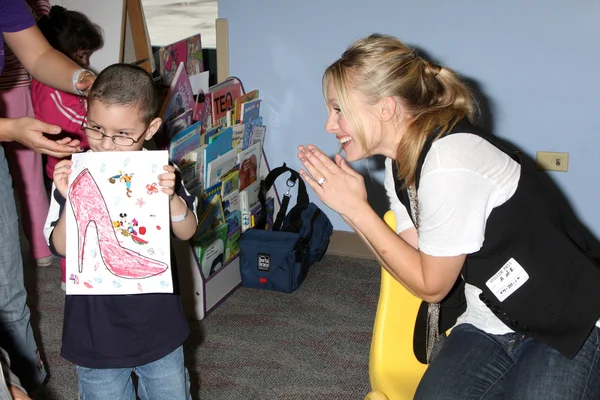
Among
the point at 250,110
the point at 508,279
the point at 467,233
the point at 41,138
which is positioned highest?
the point at 41,138

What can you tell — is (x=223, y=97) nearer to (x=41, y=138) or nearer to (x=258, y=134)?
(x=258, y=134)

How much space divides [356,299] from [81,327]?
60.7 inches

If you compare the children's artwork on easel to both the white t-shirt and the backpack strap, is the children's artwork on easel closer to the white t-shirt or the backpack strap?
the white t-shirt

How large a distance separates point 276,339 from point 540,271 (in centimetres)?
134

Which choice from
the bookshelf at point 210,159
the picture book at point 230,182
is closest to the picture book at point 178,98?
the bookshelf at point 210,159

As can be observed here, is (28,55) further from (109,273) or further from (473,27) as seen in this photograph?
(473,27)

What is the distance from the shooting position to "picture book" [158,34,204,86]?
9.20ft

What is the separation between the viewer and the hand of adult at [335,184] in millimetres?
1571

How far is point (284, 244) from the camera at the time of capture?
2.98 m

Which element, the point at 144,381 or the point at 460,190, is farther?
the point at 144,381

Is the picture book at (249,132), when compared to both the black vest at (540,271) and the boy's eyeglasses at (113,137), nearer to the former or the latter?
the boy's eyeglasses at (113,137)

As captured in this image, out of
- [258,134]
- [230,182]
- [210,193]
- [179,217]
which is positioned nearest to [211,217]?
[210,193]

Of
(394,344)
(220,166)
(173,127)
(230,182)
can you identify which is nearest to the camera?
(394,344)

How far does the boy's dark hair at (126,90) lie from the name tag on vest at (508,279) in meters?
0.85
